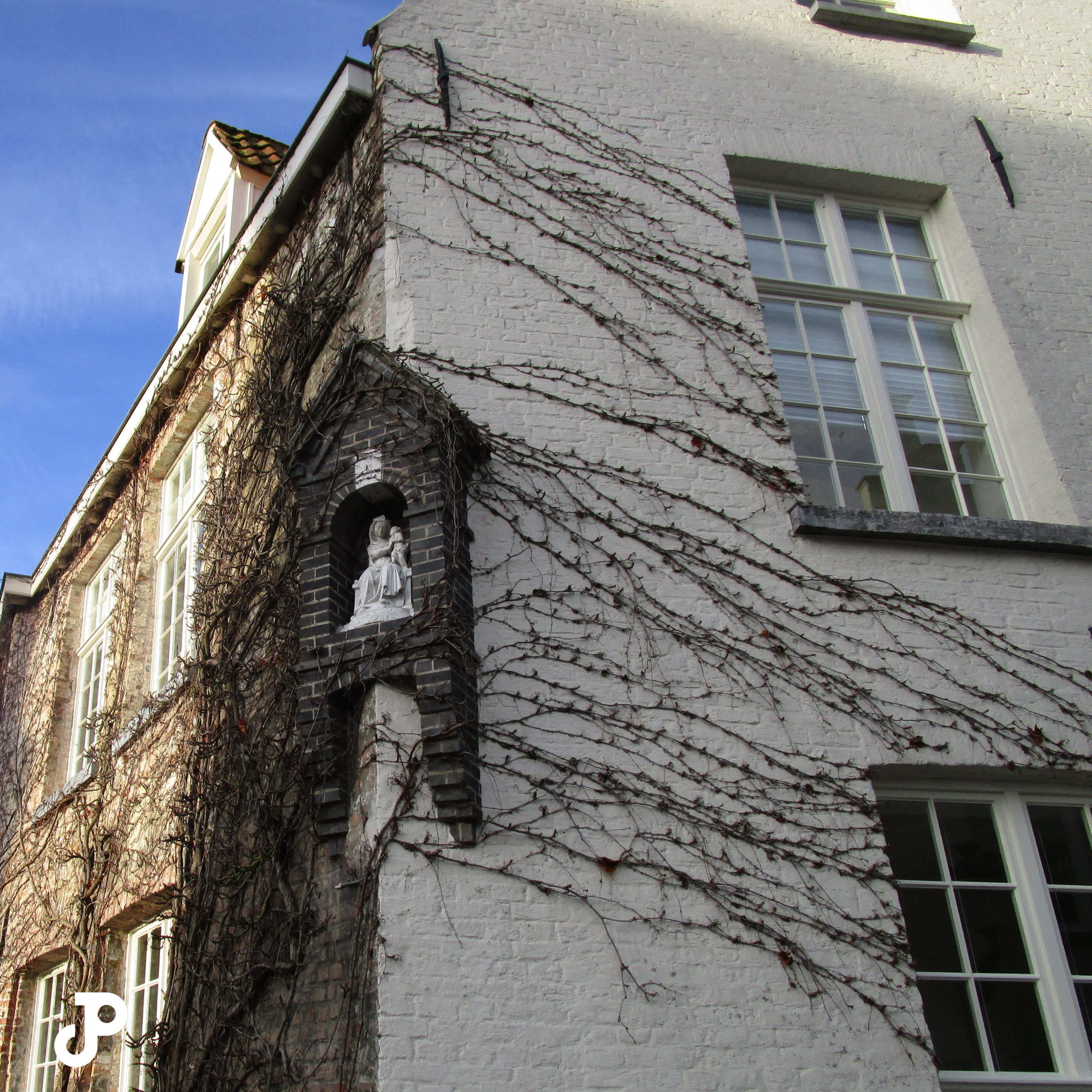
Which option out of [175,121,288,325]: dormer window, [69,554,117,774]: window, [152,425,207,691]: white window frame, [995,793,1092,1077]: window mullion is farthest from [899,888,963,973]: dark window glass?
[175,121,288,325]: dormer window

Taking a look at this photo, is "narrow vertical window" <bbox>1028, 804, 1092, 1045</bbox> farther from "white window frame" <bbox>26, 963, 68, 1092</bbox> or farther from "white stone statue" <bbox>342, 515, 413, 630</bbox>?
"white window frame" <bbox>26, 963, 68, 1092</bbox>

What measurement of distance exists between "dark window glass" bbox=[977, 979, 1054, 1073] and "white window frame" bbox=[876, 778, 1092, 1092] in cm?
3

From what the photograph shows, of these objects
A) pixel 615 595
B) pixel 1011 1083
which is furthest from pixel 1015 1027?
pixel 615 595

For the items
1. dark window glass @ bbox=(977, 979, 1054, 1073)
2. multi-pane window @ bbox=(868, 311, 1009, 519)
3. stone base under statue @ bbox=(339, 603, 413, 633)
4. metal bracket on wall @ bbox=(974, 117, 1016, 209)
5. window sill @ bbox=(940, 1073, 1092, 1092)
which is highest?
metal bracket on wall @ bbox=(974, 117, 1016, 209)

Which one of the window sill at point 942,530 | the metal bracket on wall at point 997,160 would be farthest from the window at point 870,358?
the metal bracket on wall at point 997,160

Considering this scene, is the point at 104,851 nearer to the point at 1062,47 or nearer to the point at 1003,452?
the point at 1003,452

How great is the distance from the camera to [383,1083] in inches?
167

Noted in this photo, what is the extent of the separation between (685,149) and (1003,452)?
2821 mm

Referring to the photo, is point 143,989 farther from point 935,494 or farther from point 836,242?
point 836,242

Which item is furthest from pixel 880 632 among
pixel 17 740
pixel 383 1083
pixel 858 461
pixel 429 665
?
pixel 17 740

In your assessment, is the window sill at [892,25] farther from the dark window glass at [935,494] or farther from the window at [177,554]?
the window at [177,554]

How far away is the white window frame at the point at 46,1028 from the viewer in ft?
24.5

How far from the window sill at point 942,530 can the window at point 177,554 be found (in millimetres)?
3842

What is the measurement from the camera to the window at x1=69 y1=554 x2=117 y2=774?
902 cm
